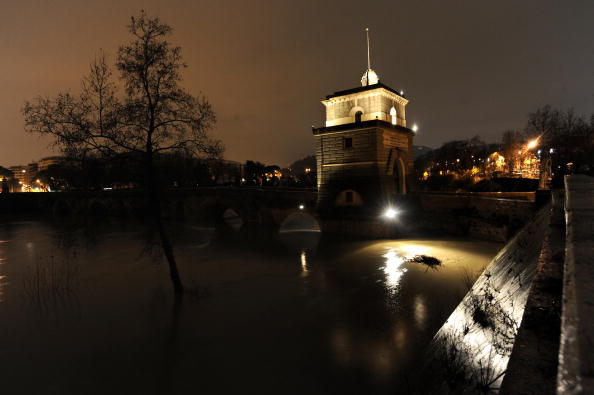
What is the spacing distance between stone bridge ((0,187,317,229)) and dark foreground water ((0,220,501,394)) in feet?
17.5

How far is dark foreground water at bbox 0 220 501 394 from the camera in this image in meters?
7.51

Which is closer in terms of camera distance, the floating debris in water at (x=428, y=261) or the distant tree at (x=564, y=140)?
the floating debris in water at (x=428, y=261)

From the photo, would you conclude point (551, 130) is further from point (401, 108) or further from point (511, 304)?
point (511, 304)

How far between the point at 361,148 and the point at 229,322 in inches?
739

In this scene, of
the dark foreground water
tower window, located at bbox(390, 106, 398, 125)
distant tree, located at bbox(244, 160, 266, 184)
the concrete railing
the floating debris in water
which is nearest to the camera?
the concrete railing

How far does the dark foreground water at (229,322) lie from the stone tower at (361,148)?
23.4 ft

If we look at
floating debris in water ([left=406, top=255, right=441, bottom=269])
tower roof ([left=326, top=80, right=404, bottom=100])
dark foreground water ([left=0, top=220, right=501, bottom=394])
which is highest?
tower roof ([left=326, top=80, right=404, bottom=100])

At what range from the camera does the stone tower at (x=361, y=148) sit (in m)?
24.8

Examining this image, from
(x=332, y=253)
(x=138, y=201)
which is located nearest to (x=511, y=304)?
(x=332, y=253)

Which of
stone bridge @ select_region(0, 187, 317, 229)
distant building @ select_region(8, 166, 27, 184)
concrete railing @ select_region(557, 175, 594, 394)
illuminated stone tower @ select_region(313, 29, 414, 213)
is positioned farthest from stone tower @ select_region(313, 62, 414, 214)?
distant building @ select_region(8, 166, 27, 184)

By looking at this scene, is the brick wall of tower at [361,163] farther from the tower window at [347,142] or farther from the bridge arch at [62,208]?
the bridge arch at [62,208]

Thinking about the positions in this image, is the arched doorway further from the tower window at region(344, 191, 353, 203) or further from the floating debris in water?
the floating debris in water

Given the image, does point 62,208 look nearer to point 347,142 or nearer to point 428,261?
point 347,142

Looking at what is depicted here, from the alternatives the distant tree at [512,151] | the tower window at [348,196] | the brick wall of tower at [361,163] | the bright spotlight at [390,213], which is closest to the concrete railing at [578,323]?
the bright spotlight at [390,213]
